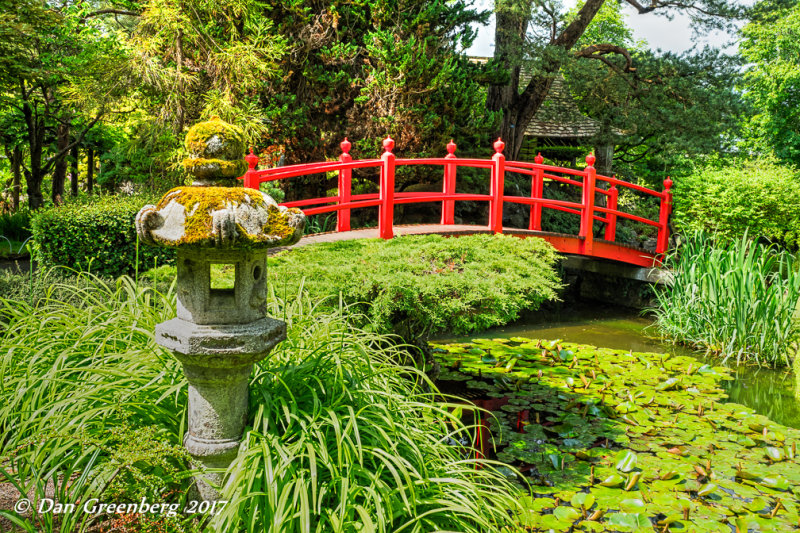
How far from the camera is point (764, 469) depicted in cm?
408

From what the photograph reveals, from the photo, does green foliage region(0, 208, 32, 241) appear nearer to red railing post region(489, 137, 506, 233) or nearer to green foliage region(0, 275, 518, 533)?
red railing post region(489, 137, 506, 233)

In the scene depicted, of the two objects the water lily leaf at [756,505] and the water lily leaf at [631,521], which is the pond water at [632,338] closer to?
the water lily leaf at [756,505]

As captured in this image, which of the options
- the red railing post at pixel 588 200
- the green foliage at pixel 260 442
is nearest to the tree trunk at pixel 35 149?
the red railing post at pixel 588 200

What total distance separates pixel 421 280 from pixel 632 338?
170 inches

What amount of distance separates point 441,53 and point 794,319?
5.82 m

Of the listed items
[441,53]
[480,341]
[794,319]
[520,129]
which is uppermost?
[441,53]

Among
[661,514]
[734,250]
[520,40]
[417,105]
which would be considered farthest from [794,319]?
[520,40]

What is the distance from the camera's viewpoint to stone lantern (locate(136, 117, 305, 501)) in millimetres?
2307

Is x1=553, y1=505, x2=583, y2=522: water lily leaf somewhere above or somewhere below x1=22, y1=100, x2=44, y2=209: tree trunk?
below

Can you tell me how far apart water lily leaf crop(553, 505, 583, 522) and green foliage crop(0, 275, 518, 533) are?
0.69 metres

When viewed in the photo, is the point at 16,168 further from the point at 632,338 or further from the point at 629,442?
the point at 629,442

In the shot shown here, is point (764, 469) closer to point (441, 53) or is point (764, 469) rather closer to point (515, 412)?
point (515, 412)

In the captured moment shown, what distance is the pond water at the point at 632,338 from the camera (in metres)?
5.64

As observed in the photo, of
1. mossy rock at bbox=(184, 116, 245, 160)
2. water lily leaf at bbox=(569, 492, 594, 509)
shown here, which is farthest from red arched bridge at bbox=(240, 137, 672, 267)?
mossy rock at bbox=(184, 116, 245, 160)
